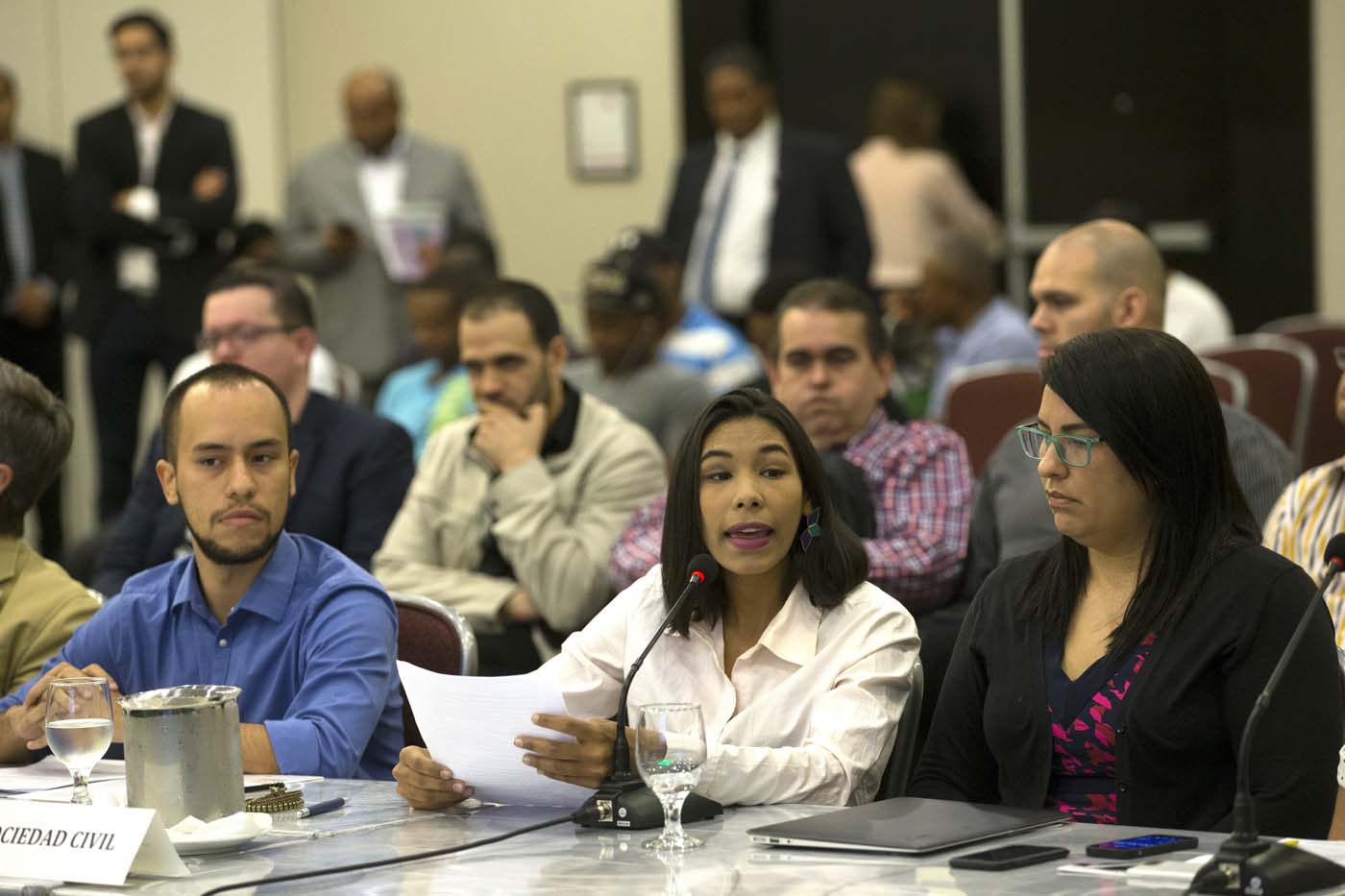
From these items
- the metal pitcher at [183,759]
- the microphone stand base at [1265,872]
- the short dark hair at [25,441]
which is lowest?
the microphone stand base at [1265,872]

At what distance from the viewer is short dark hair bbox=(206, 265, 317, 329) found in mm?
4816

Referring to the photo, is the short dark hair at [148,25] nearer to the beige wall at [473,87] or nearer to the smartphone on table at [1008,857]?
the beige wall at [473,87]

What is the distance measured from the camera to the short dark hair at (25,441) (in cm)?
341

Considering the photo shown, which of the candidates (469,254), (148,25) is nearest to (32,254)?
(148,25)

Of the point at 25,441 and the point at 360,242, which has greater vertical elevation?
the point at 360,242

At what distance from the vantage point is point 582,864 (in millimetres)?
2246

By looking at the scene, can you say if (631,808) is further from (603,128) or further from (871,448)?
(603,128)

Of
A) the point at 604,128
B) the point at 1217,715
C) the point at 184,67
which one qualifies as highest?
the point at 184,67

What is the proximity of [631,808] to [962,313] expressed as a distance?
4.56 metres

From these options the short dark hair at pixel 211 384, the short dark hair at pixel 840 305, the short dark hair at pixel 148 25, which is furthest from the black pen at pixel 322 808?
the short dark hair at pixel 148 25

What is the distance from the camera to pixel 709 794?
2543mm

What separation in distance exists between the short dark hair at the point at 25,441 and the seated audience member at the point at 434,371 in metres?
2.29

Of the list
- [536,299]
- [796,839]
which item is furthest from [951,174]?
[796,839]

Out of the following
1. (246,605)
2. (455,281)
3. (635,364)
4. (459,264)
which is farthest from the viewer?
(459,264)
